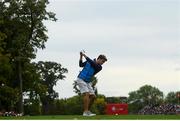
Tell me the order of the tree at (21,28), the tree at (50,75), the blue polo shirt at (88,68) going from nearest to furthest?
the blue polo shirt at (88,68)
the tree at (21,28)
the tree at (50,75)

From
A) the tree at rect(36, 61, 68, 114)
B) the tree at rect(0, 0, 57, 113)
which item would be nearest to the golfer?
the tree at rect(0, 0, 57, 113)

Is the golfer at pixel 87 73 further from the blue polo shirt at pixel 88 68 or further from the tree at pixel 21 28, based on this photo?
the tree at pixel 21 28

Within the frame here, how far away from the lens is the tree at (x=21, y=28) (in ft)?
208

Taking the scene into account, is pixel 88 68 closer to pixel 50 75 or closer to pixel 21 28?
pixel 21 28

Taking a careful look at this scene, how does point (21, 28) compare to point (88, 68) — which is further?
point (21, 28)

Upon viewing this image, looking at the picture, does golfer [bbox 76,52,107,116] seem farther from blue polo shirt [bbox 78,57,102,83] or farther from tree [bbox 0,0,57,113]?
tree [bbox 0,0,57,113]

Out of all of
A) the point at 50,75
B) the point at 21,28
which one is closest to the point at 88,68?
the point at 21,28

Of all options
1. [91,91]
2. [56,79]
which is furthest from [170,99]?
[91,91]

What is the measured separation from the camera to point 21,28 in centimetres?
6419

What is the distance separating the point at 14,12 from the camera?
64688 millimetres

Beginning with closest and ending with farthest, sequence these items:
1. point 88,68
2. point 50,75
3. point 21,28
Answer: point 88,68 < point 21,28 < point 50,75

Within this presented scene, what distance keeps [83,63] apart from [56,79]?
85.5m

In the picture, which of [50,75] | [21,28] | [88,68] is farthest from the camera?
[50,75]

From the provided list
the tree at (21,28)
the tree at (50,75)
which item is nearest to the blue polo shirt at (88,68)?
the tree at (21,28)
